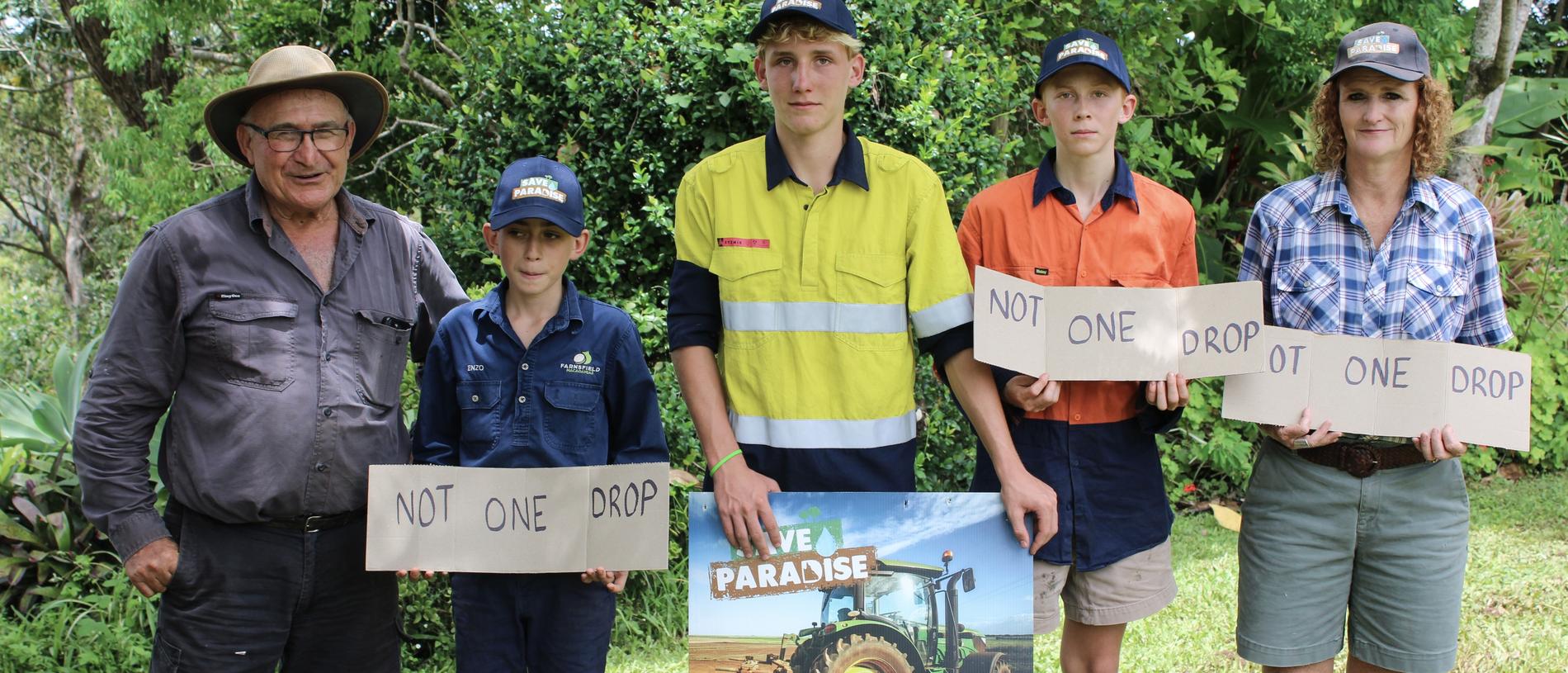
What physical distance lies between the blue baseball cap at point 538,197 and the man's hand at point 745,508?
0.78 meters

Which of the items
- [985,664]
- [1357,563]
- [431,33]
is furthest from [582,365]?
[431,33]

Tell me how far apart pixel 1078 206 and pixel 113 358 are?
7.85 ft

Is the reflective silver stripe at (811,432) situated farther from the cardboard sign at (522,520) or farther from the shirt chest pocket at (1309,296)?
the shirt chest pocket at (1309,296)

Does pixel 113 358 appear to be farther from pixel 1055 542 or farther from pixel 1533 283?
pixel 1533 283

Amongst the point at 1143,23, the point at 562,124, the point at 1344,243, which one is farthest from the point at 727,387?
the point at 1143,23

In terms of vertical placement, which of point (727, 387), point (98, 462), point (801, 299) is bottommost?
point (98, 462)

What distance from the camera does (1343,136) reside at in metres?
3.30

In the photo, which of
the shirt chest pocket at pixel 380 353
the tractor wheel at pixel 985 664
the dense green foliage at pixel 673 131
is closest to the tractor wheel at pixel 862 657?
the tractor wheel at pixel 985 664

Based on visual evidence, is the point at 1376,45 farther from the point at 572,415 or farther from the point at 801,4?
the point at 572,415

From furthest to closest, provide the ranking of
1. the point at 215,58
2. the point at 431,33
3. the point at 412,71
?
the point at 215,58 → the point at 412,71 → the point at 431,33

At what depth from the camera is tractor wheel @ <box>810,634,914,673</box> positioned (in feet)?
9.11

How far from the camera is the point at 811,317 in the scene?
2.83 metres

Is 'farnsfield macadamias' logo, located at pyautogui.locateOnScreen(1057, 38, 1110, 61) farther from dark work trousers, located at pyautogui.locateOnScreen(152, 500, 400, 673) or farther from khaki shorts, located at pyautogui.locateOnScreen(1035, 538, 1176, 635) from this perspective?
dark work trousers, located at pyautogui.locateOnScreen(152, 500, 400, 673)

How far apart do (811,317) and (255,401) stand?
1.33 meters
